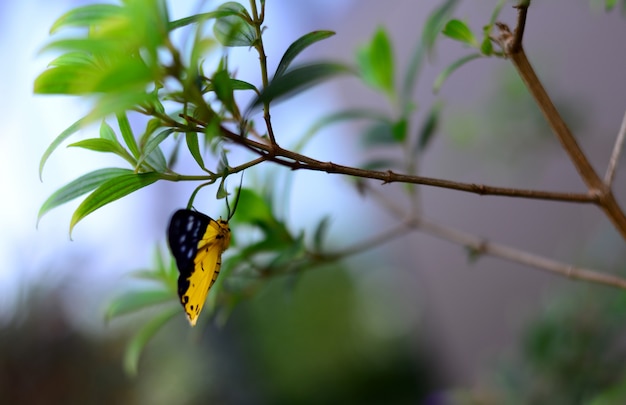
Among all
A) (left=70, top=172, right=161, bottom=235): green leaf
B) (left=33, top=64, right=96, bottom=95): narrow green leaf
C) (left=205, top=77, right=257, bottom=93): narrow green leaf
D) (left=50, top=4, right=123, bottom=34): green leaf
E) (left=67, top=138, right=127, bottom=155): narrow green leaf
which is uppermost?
(left=50, top=4, right=123, bottom=34): green leaf

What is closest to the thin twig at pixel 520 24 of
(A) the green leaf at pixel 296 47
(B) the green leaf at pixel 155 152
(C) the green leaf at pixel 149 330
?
Answer: (A) the green leaf at pixel 296 47

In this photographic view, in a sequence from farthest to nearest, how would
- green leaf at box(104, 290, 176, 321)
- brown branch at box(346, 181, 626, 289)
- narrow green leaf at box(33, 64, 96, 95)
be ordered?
1. green leaf at box(104, 290, 176, 321)
2. brown branch at box(346, 181, 626, 289)
3. narrow green leaf at box(33, 64, 96, 95)

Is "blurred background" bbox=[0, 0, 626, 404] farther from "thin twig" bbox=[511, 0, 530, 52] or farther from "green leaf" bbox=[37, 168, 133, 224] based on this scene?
"green leaf" bbox=[37, 168, 133, 224]

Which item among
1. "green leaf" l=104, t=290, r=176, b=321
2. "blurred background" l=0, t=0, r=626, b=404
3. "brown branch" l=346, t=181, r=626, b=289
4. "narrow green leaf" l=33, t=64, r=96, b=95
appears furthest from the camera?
"blurred background" l=0, t=0, r=626, b=404

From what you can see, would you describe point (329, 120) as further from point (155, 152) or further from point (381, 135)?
point (155, 152)

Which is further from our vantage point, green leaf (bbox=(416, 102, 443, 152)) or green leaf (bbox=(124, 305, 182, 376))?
green leaf (bbox=(416, 102, 443, 152))

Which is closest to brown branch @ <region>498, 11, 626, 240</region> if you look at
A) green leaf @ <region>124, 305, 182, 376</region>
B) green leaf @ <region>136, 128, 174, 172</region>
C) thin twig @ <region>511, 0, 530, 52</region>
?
thin twig @ <region>511, 0, 530, 52</region>

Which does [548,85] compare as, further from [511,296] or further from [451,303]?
[451,303]
